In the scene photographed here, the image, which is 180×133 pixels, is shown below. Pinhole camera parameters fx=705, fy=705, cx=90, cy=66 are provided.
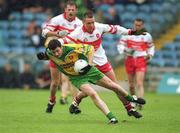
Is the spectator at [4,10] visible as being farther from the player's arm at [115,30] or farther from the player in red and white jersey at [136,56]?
the player's arm at [115,30]

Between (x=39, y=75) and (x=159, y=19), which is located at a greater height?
(x=159, y=19)

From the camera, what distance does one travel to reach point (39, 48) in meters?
31.1

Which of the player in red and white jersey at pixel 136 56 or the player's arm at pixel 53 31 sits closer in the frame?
the player's arm at pixel 53 31

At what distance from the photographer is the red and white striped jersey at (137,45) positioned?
20578 millimetres

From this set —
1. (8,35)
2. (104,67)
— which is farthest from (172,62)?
(104,67)

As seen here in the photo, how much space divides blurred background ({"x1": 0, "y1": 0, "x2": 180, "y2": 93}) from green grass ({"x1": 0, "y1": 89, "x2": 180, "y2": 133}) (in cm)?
826

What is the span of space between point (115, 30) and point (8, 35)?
57.8 feet

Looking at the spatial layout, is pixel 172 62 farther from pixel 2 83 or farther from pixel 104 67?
pixel 104 67

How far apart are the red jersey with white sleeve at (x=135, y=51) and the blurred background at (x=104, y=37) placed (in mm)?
6895

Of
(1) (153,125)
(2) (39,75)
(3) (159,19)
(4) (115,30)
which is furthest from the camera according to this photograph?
(3) (159,19)

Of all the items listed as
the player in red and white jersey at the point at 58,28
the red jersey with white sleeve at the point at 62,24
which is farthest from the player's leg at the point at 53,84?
the red jersey with white sleeve at the point at 62,24

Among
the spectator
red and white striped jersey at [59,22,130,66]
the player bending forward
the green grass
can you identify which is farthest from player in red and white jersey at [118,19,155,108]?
the spectator

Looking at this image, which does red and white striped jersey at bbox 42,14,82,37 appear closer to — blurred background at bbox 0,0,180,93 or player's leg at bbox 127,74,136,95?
player's leg at bbox 127,74,136,95

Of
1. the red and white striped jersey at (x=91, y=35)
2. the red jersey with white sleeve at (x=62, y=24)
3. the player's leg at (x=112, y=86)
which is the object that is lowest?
the player's leg at (x=112, y=86)
